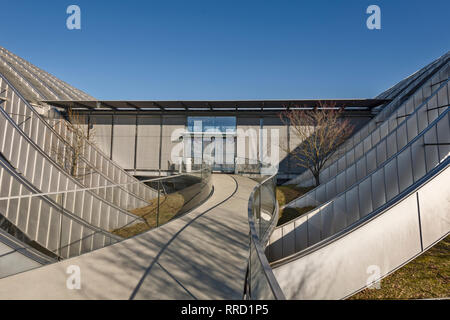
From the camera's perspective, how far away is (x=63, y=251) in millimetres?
5727

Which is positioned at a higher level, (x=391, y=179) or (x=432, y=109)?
(x=432, y=109)

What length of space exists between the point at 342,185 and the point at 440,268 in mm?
5785

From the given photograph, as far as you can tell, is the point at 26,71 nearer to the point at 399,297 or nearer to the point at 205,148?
the point at 205,148

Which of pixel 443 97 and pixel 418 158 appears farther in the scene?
pixel 443 97

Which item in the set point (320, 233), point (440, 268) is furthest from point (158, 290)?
point (440, 268)

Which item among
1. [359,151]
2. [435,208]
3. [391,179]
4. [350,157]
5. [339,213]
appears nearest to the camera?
[435,208]

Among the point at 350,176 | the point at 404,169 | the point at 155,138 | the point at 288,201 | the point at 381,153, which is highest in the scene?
the point at 155,138

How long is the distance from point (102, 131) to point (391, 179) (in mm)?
25906

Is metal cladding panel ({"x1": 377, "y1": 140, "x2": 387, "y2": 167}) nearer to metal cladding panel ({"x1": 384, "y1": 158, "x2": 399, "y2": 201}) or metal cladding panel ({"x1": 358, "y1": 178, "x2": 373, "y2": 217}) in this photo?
metal cladding panel ({"x1": 384, "y1": 158, "x2": 399, "y2": 201})

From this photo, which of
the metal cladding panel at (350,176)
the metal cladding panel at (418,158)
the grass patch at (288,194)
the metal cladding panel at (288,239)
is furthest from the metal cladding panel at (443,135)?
the grass patch at (288,194)

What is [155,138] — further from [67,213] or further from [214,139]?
[67,213]

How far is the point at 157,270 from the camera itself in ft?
13.8

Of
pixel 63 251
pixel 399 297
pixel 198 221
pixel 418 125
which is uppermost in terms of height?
pixel 418 125

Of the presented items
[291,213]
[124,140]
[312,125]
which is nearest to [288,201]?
[291,213]
